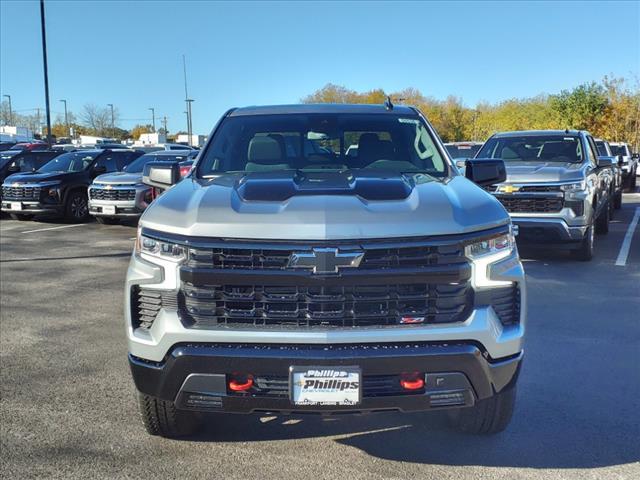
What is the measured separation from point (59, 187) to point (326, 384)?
13280mm

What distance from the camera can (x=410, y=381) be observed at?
2938mm

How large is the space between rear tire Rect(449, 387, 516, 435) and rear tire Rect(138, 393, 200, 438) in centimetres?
150

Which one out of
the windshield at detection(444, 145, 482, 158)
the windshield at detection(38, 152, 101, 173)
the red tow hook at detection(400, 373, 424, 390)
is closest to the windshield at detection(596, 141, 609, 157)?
the windshield at detection(444, 145, 482, 158)

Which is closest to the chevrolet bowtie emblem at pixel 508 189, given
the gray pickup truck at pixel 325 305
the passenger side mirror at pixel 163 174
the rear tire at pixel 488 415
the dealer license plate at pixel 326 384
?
the passenger side mirror at pixel 163 174

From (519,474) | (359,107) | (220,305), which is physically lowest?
(519,474)

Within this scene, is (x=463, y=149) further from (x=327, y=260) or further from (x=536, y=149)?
(x=327, y=260)

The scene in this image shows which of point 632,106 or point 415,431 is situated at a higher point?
point 632,106

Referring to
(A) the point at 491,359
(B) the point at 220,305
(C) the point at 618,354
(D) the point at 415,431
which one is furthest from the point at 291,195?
(C) the point at 618,354

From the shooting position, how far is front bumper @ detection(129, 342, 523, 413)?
9.31ft

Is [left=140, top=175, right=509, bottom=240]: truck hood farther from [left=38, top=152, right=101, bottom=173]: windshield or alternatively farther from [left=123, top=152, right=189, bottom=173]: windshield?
[left=38, top=152, right=101, bottom=173]: windshield

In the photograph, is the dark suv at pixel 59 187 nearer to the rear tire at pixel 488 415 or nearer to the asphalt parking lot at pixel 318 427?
the asphalt parking lot at pixel 318 427

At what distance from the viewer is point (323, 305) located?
289cm

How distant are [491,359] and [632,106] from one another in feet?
141

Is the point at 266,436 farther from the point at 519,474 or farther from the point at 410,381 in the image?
the point at 519,474
